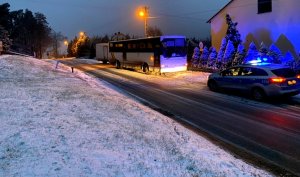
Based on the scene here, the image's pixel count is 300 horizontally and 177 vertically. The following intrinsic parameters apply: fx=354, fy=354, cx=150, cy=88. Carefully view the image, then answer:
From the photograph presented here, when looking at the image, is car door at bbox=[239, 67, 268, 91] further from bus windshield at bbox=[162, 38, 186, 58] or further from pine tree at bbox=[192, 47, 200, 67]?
pine tree at bbox=[192, 47, 200, 67]

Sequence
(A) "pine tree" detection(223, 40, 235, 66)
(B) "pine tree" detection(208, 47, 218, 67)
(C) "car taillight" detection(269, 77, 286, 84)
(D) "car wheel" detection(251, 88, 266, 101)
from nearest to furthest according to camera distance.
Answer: (C) "car taillight" detection(269, 77, 286, 84), (D) "car wheel" detection(251, 88, 266, 101), (A) "pine tree" detection(223, 40, 235, 66), (B) "pine tree" detection(208, 47, 218, 67)

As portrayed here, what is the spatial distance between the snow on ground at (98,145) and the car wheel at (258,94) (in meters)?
5.82

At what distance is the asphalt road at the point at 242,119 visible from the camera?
861 cm

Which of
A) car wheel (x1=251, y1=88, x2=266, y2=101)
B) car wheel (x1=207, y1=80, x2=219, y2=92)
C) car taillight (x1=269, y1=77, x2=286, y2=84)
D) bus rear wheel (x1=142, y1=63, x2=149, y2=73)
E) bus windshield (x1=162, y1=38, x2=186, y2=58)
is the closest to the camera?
car taillight (x1=269, y1=77, x2=286, y2=84)

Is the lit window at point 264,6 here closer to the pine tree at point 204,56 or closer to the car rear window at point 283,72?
the pine tree at point 204,56

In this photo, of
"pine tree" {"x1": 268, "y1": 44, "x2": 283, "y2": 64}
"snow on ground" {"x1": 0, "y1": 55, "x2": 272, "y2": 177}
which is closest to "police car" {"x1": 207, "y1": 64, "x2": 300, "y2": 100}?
"snow on ground" {"x1": 0, "y1": 55, "x2": 272, "y2": 177}

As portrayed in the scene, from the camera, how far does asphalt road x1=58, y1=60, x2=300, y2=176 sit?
861cm

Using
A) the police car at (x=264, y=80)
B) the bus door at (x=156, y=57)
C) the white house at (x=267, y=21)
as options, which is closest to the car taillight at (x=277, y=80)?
the police car at (x=264, y=80)

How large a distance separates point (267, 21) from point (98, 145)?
A: 994 inches

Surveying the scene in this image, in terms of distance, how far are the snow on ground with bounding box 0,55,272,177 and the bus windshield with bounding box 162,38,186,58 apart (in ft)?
56.7

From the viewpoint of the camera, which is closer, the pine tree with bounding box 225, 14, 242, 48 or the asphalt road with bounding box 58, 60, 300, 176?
the asphalt road with bounding box 58, 60, 300, 176

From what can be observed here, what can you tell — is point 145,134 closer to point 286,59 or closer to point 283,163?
point 283,163

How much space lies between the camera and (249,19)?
3133 centimetres

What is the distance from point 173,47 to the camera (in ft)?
96.5
